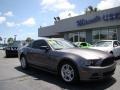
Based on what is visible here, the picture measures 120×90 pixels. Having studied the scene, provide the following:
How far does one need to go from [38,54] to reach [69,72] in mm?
2063

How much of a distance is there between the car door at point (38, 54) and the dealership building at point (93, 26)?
14139 mm

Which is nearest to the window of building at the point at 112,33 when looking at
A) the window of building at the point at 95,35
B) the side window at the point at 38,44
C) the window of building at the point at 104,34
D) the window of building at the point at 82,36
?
the window of building at the point at 104,34

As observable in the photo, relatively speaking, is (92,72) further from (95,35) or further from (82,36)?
(82,36)

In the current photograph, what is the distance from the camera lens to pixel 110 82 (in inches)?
252

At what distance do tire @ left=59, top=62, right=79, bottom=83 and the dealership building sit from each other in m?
15.5

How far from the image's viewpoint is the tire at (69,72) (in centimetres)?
609

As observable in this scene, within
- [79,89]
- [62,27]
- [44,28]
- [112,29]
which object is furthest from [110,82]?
[44,28]

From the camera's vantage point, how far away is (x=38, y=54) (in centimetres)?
794

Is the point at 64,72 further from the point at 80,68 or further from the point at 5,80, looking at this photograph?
the point at 5,80

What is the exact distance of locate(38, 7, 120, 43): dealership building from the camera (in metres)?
21.4

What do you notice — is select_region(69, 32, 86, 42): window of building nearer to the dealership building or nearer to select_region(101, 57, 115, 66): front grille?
the dealership building

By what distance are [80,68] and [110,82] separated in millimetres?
1288

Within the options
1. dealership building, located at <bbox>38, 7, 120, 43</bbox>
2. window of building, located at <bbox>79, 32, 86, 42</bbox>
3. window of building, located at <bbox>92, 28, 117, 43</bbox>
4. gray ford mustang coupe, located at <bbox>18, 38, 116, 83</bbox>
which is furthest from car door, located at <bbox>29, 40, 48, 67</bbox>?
window of building, located at <bbox>79, 32, 86, 42</bbox>

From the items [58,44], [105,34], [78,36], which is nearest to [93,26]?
[105,34]
